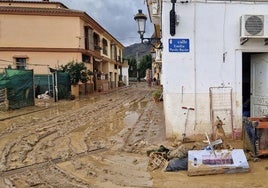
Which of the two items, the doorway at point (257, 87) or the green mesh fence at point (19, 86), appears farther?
the green mesh fence at point (19, 86)

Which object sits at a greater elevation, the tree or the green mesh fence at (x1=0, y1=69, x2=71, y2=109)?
the tree

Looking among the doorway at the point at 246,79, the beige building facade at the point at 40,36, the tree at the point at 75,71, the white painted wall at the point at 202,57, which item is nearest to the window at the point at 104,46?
the beige building facade at the point at 40,36

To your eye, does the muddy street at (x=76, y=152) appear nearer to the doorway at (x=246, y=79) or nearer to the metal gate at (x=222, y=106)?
the metal gate at (x=222, y=106)

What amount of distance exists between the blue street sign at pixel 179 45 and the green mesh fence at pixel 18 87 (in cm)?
1074

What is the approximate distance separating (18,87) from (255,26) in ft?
42.7

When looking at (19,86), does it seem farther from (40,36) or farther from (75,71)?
(40,36)

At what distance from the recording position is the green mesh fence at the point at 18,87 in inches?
637

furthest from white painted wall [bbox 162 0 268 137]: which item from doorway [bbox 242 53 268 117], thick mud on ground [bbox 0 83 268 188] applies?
thick mud on ground [bbox 0 83 268 188]

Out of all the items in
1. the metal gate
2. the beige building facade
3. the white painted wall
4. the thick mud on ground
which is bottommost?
the thick mud on ground

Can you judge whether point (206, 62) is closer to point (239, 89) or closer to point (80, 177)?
point (239, 89)

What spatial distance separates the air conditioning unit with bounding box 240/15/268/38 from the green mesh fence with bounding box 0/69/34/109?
12.2 metres

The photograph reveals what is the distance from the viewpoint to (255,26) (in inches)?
303

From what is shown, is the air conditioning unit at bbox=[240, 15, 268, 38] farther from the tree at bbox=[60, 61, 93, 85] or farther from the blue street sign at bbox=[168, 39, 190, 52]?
the tree at bbox=[60, 61, 93, 85]

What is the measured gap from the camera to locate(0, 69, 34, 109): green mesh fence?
53.1ft
